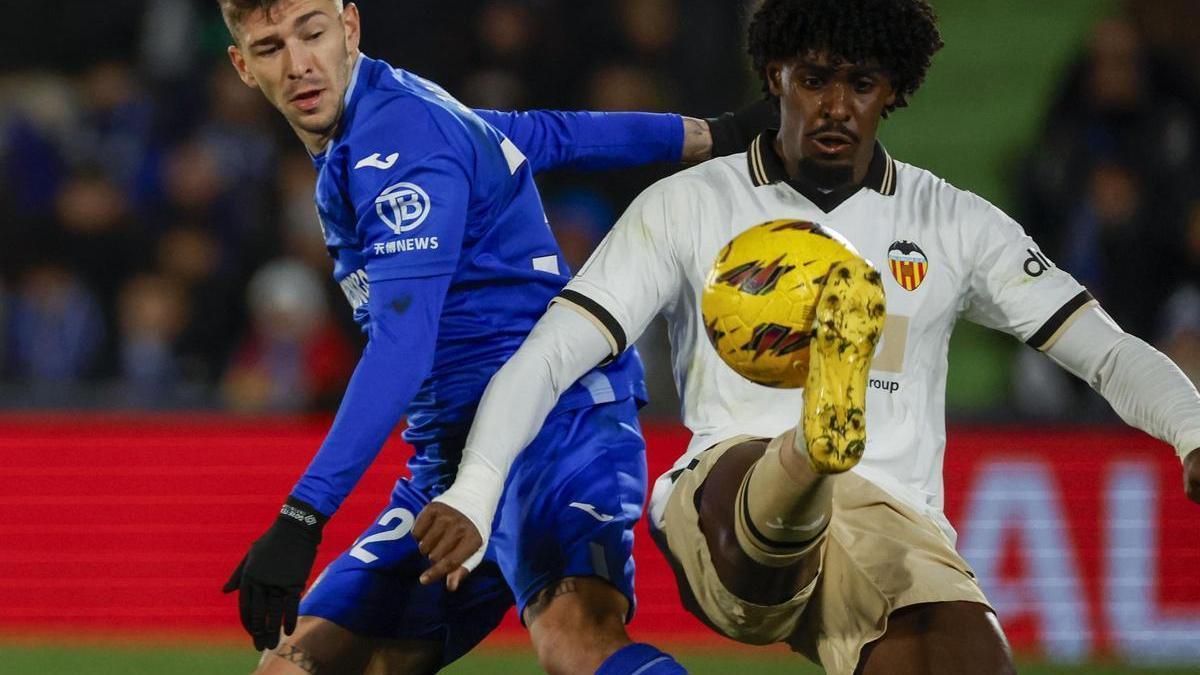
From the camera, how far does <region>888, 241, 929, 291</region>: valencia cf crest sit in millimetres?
3625

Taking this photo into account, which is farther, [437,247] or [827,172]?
[827,172]

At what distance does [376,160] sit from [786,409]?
0.99 m

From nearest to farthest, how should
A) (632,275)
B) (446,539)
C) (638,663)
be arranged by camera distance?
1. (446,539)
2. (638,663)
3. (632,275)

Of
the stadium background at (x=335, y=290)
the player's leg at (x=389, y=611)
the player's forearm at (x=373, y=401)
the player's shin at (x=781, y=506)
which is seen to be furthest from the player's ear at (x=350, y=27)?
the stadium background at (x=335, y=290)

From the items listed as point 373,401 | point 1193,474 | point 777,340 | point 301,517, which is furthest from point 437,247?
point 1193,474

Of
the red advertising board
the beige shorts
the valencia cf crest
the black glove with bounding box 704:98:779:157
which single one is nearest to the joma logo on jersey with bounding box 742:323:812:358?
the beige shorts

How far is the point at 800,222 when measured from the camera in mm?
3148

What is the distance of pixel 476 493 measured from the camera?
3.28m

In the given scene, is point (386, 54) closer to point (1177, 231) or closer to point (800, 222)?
point (1177, 231)

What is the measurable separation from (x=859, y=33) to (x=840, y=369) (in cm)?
95

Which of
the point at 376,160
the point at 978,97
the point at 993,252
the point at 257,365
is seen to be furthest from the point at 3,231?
the point at 993,252

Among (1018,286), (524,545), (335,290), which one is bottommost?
(335,290)

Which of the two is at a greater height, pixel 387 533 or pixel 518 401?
pixel 518 401

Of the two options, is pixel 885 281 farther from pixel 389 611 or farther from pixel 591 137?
pixel 389 611
